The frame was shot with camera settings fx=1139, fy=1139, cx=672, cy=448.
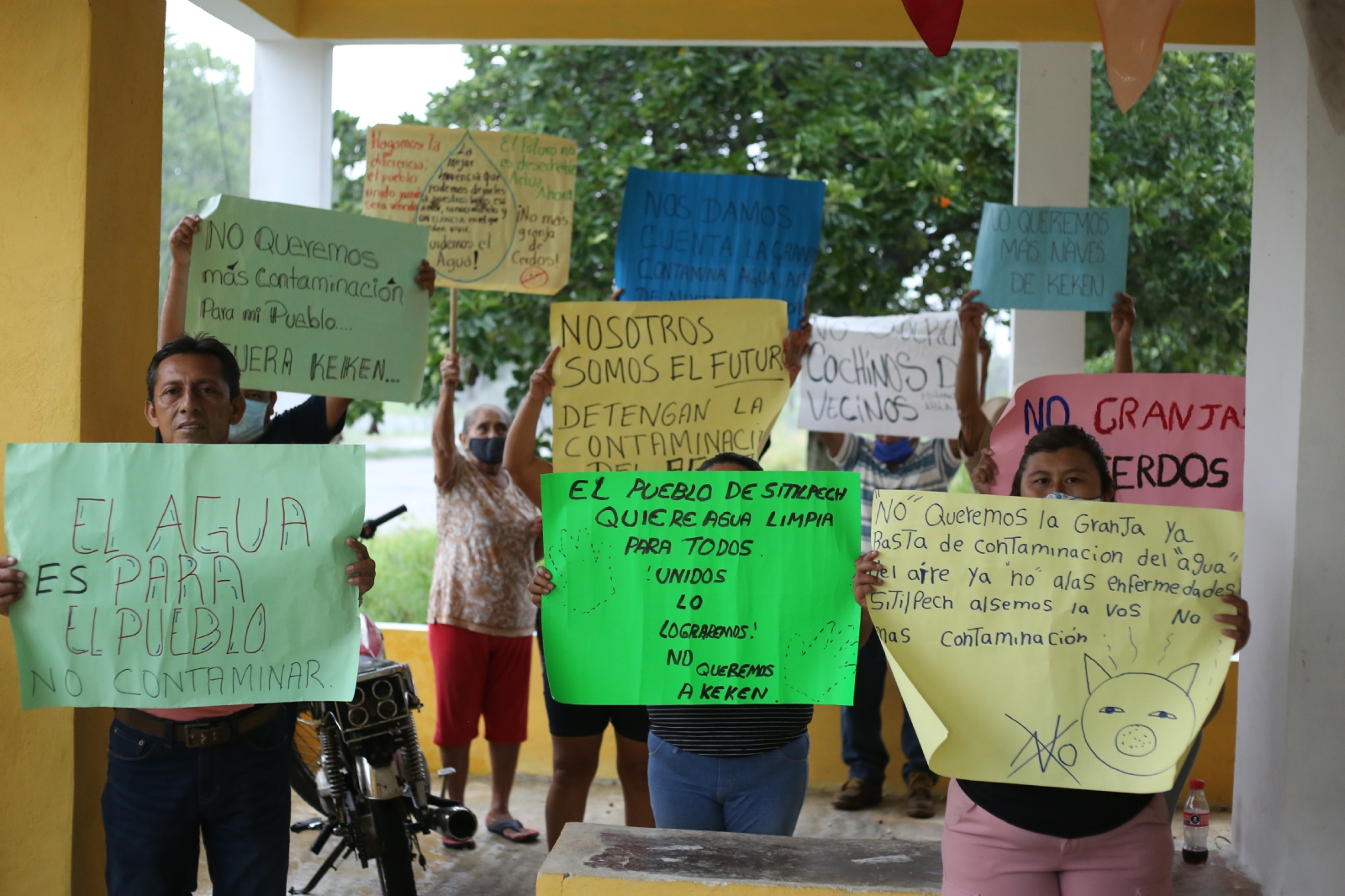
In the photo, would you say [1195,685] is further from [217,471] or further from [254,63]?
[254,63]

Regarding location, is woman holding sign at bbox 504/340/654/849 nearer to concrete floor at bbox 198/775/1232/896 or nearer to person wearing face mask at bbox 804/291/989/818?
concrete floor at bbox 198/775/1232/896

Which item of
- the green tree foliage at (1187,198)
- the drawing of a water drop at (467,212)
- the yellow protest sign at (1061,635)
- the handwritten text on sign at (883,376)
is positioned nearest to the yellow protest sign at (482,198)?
the drawing of a water drop at (467,212)

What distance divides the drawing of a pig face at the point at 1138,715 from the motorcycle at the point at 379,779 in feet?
6.67

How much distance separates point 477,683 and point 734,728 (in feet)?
6.72

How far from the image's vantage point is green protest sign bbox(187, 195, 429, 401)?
3215 millimetres

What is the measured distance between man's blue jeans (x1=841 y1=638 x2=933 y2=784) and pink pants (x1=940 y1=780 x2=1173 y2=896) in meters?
2.87

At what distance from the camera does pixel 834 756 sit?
5.29 meters

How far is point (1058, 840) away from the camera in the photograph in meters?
2.08

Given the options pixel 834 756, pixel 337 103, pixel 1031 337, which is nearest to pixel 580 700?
pixel 834 756

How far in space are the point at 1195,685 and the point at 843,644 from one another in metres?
0.70

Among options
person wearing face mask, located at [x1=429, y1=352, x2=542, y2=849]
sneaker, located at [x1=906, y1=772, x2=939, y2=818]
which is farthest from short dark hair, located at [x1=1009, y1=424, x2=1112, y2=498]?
sneaker, located at [x1=906, y1=772, x2=939, y2=818]

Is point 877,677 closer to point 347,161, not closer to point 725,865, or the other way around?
point 725,865

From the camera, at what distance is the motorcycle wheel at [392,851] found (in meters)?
3.34

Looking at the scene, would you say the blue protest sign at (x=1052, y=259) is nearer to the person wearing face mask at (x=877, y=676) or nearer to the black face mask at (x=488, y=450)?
the person wearing face mask at (x=877, y=676)
